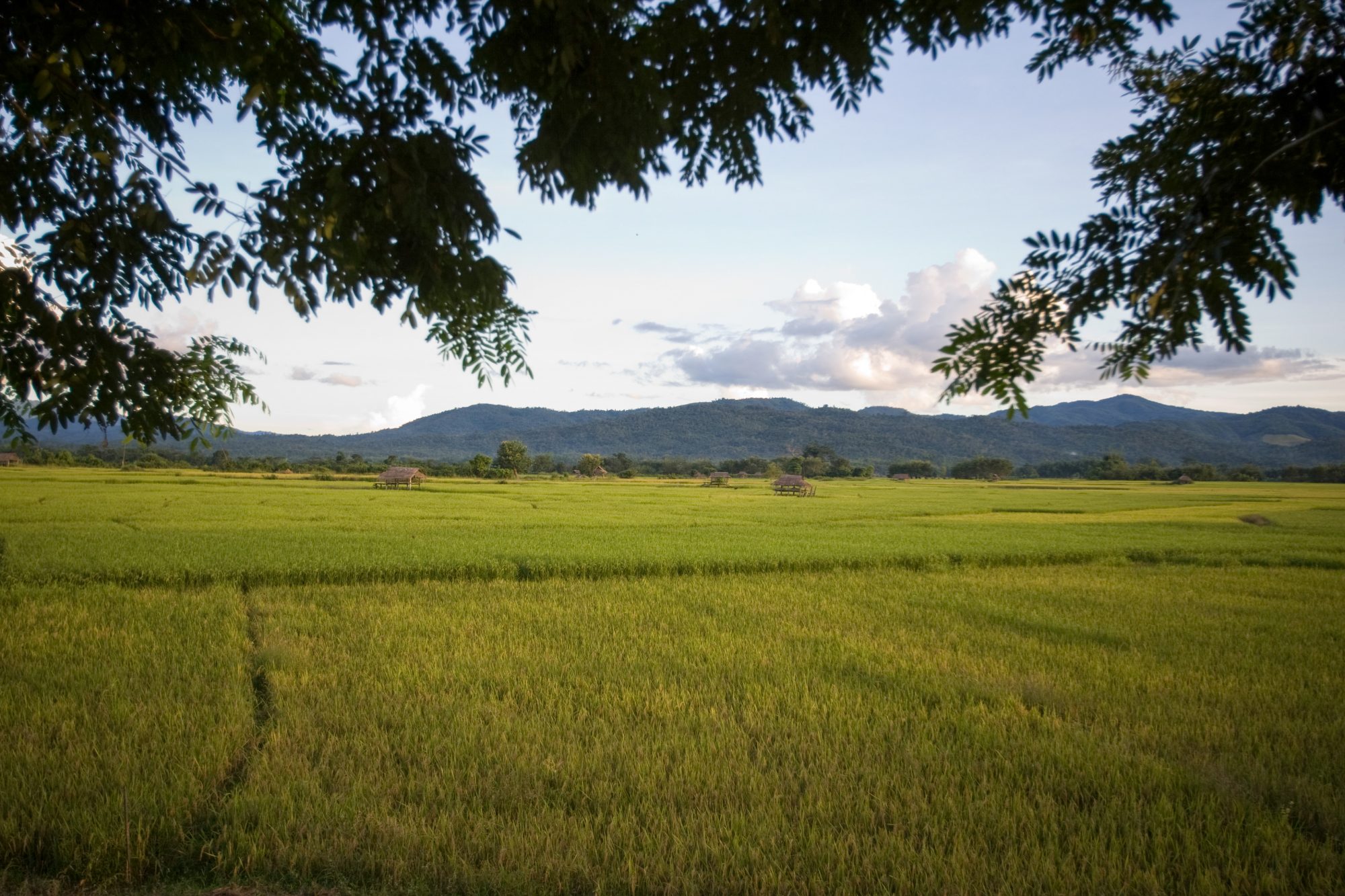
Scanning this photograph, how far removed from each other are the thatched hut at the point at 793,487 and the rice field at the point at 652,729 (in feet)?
150

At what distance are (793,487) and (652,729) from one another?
5800cm

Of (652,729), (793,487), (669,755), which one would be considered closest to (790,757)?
(669,755)

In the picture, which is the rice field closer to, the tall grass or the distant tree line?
the tall grass

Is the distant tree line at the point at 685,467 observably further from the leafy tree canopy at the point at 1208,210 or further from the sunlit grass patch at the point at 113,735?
the leafy tree canopy at the point at 1208,210

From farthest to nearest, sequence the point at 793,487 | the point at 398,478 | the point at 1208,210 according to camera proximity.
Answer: the point at 793,487
the point at 398,478
the point at 1208,210

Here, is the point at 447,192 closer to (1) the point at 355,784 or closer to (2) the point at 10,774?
(1) the point at 355,784

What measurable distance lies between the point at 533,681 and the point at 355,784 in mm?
2825

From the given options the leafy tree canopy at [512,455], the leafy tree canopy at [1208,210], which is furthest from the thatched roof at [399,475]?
the leafy tree canopy at [1208,210]

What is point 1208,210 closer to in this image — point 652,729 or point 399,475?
point 652,729

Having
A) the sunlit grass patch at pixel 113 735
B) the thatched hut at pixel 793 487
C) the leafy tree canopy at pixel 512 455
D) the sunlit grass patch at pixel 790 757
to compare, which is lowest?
the thatched hut at pixel 793 487

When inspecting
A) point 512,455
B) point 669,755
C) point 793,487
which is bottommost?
point 793,487

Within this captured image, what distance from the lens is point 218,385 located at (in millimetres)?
4137

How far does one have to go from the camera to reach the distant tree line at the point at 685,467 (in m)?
75.8

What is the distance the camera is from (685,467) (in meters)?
129
